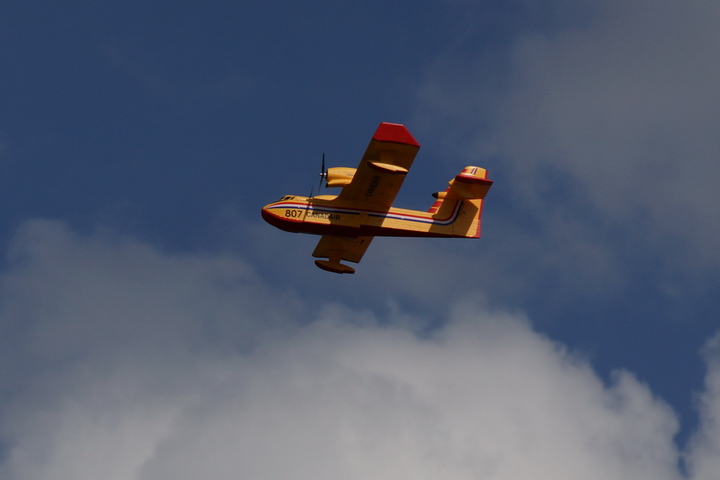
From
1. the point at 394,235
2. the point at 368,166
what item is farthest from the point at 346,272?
the point at 368,166

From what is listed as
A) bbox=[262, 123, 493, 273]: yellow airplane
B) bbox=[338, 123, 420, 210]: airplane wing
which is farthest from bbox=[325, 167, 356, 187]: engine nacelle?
bbox=[338, 123, 420, 210]: airplane wing

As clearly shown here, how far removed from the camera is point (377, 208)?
49.0 metres

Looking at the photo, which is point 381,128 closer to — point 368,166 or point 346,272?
point 368,166

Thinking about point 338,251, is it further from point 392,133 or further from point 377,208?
point 392,133

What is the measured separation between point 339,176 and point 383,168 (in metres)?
3.95

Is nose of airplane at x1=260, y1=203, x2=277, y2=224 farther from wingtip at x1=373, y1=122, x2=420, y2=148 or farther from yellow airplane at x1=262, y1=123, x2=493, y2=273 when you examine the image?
wingtip at x1=373, y1=122, x2=420, y2=148

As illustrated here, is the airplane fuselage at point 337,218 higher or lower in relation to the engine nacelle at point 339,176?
lower

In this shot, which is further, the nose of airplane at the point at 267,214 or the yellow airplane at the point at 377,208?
the nose of airplane at the point at 267,214

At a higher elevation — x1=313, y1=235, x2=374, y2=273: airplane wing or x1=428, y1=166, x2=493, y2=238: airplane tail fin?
x1=428, y1=166, x2=493, y2=238: airplane tail fin

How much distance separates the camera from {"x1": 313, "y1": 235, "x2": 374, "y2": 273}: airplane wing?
53156mm

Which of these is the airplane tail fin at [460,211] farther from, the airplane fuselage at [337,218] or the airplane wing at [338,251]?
the airplane wing at [338,251]

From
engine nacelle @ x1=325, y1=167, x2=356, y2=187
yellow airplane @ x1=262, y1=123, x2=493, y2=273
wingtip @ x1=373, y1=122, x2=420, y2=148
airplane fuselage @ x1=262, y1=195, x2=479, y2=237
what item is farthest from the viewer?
engine nacelle @ x1=325, y1=167, x2=356, y2=187

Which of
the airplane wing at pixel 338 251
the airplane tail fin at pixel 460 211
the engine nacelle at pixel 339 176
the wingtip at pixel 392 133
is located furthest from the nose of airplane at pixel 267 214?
the airplane tail fin at pixel 460 211

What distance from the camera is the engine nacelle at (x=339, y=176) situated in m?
49.5
